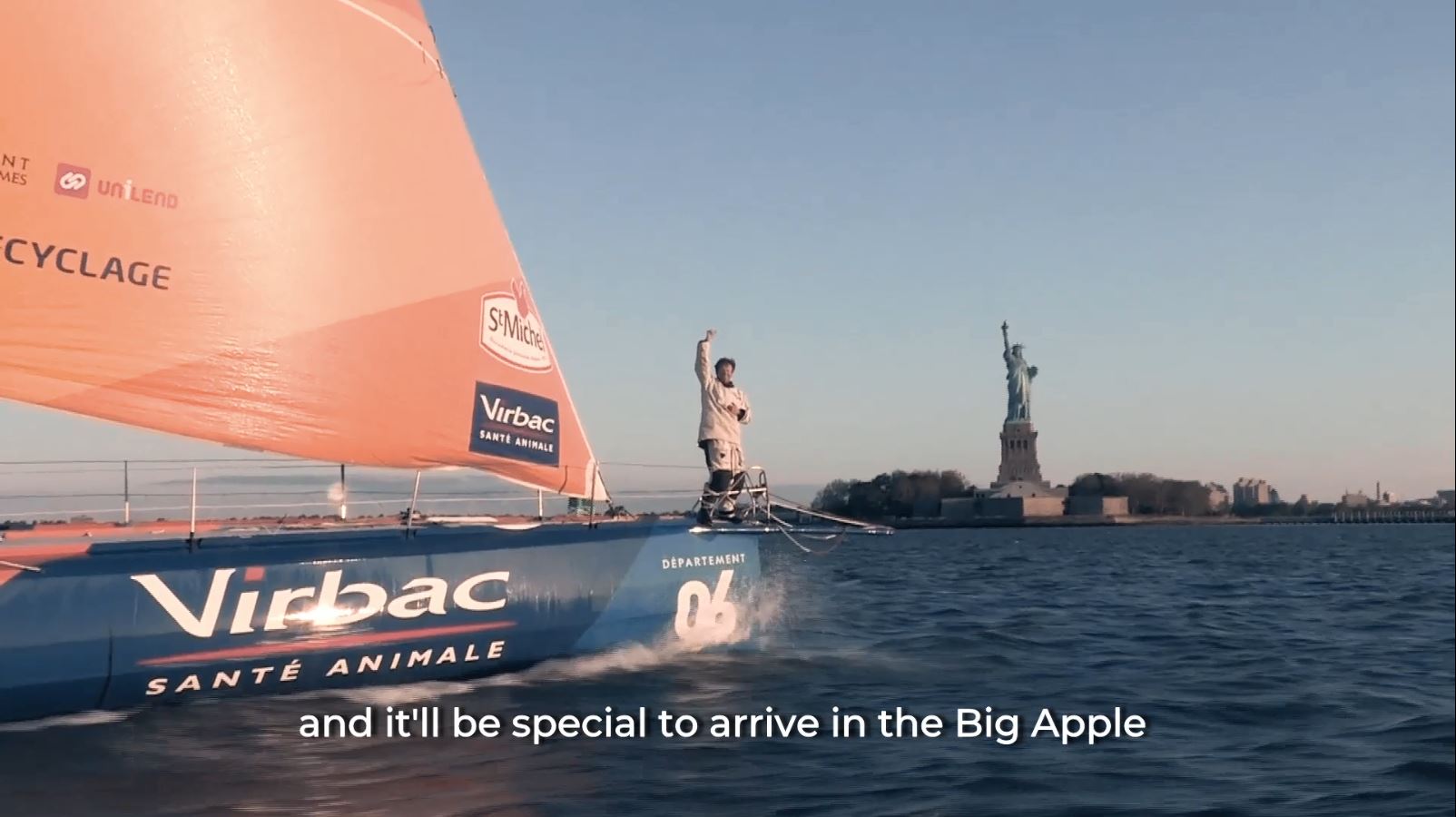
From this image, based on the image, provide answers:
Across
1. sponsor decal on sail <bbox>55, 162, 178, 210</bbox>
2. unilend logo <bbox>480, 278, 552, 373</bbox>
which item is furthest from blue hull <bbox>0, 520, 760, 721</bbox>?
sponsor decal on sail <bbox>55, 162, 178, 210</bbox>

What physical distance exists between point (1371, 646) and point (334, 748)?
11.3 meters

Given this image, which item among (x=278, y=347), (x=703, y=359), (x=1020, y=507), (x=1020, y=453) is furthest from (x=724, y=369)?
(x=1020, y=453)

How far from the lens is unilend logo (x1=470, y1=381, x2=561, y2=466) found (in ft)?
37.8

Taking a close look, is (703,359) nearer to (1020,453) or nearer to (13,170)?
(13,170)

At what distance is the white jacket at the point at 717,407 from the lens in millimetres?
12805

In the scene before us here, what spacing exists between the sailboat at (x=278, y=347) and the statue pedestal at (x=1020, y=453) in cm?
10236

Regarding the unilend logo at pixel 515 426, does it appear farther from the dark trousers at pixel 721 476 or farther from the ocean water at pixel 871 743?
the ocean water at pixel 871 743

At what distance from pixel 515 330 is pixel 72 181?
13.4ft

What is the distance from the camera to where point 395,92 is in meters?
11.5

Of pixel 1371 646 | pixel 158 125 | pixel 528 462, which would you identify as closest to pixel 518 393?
pixel 528 462

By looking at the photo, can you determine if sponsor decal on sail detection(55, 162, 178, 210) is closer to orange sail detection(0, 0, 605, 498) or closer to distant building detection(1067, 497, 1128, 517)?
orange sail detection(0, 0, 605, 498)

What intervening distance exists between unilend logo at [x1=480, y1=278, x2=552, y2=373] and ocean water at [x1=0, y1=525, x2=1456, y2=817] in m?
3.04

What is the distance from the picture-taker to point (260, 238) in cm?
1028

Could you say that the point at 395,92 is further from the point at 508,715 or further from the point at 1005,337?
the point at 1005,337
